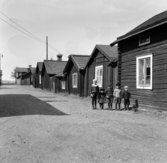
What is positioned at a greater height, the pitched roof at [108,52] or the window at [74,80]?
the pitched roof at [108,52]

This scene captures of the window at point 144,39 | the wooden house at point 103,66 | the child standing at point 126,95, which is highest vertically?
the window at point 144,39

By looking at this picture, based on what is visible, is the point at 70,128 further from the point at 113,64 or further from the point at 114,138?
the point at 113,64

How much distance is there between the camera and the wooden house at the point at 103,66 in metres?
16.4

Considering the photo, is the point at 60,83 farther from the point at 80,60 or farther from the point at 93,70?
the point at 93,70

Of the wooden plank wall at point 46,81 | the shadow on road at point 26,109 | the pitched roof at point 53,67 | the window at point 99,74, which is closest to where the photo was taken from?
the shadow on road at point 26,109

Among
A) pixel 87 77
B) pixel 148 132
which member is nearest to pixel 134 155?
pixel 148 132

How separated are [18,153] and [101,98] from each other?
26.3ft

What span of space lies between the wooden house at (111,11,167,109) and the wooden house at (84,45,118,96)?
1.62 m

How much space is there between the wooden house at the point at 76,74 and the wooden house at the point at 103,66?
142 cm

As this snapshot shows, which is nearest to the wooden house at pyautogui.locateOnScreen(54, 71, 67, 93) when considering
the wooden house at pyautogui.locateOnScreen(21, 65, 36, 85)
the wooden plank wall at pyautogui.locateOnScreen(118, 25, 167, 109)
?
the wooden plank wall at pyautogui.locateOnScreen(118, 25, 167, 109)

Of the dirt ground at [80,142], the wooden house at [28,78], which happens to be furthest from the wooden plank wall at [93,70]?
the wooden house at [28,78]

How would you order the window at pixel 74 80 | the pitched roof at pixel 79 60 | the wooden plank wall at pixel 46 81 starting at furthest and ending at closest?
the wooden plank wall at pixel 46 81 → the window at pixel 74 80 → the pitched roof at pixel 79 60

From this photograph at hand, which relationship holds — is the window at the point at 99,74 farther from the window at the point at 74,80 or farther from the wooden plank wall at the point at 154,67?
the window at the point at 74,80

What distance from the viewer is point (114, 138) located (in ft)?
21.3
